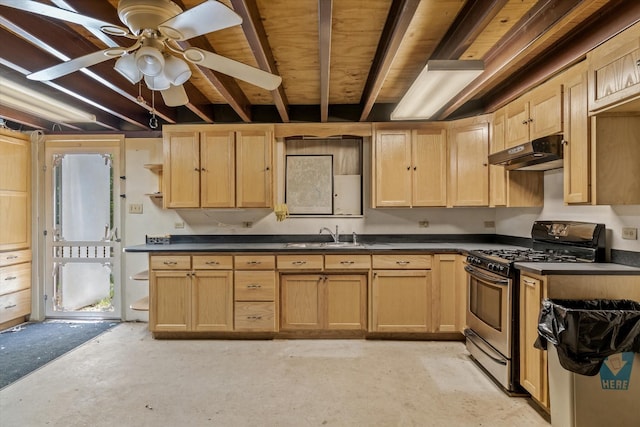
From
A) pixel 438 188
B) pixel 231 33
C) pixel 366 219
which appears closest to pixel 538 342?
pixel 438 188

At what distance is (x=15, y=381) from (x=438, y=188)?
4.06 metres

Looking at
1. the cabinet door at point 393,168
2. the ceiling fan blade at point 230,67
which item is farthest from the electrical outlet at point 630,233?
the ceiling fan blade at point 230,67

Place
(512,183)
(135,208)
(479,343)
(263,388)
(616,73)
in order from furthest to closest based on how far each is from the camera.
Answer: (135,208) → (512,183) → (479,343) → (263,388) → (616,73)

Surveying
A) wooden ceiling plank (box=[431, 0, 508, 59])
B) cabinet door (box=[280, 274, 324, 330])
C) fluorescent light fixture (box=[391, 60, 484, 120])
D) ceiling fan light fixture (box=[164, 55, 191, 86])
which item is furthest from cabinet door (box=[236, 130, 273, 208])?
wooden ceiling plank (box=[431, 0, 508, 59])

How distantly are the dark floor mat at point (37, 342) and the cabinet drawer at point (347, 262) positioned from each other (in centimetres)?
260

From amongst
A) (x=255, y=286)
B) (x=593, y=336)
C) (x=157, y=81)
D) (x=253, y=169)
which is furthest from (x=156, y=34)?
(x=593, y=336)

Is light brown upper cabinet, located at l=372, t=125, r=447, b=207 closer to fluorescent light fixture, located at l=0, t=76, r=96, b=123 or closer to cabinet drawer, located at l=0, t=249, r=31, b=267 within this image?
fluorescent light fixture, located at l=0, t=76, r=96, b=123

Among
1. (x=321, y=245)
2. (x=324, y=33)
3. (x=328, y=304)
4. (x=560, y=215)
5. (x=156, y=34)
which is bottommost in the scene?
(x=328, y=304)

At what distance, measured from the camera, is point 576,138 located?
2189mm

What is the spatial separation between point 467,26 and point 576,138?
106 cm

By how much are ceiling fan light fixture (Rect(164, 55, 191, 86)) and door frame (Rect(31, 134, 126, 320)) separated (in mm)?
2563

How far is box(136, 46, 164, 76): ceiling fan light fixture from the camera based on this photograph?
1.58m

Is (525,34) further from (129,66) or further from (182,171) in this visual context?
(182,171)

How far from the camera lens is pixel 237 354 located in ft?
9.87
